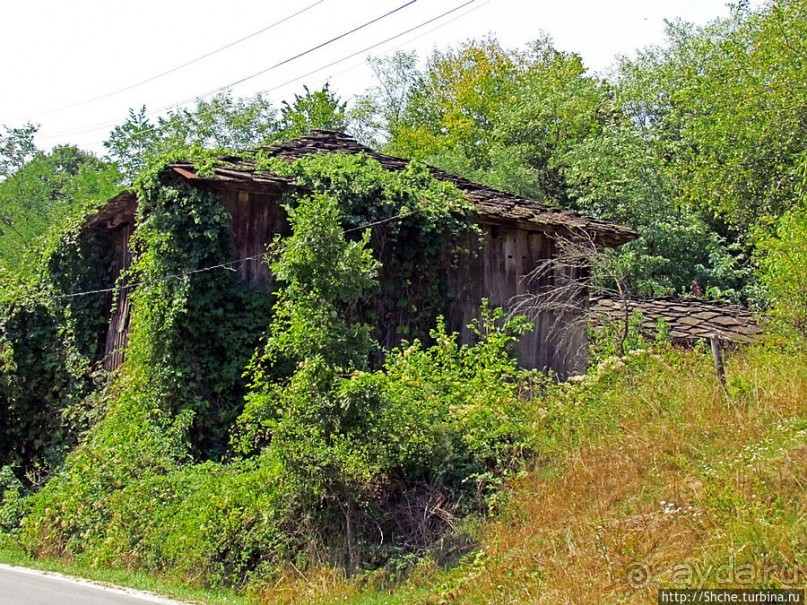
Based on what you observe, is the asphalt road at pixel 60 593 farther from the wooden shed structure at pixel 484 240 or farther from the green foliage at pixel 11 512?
the wooden shed structure at pixel 484 240

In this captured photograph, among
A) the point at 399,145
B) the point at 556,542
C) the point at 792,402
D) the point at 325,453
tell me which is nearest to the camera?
the point at 556,542

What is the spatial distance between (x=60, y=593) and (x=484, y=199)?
956 centimetres

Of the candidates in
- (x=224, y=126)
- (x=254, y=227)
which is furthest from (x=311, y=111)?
(x=254, y=227)

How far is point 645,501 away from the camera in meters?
7.01

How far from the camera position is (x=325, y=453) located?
26.8 ft

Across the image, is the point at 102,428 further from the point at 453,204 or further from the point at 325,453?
the point at 453,204

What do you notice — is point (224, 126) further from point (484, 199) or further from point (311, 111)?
point (484, 199)

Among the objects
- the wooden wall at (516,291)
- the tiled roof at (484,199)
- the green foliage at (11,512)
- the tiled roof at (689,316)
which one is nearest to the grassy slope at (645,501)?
the wooden wall at (516,291)

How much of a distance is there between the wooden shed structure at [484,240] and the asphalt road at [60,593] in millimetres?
4970

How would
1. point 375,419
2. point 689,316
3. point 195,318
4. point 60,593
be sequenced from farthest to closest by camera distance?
point 689,316, point 195,318, point 375,419, point 60,593

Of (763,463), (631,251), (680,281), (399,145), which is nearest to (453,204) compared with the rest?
(763,463)

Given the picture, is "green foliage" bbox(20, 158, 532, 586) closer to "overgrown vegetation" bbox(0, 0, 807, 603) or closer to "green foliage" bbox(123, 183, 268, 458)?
"overgrown vegetation" bbox(0, 0, 807, 603)

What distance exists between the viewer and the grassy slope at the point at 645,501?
229 inches

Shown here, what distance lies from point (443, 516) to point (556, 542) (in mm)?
1667
